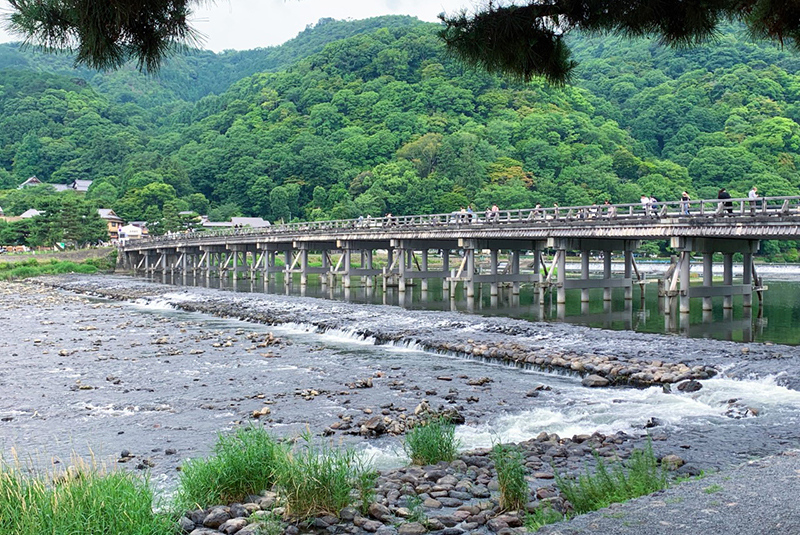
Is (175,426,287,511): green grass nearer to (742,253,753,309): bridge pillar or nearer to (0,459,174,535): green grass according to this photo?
(0,459,174,535): green grass

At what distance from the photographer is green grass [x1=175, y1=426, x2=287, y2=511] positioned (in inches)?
311

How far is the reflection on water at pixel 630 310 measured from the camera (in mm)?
24188

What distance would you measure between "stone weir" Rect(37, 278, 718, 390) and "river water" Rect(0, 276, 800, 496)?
Answer: 20cm

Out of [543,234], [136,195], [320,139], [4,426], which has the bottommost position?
[4,426]

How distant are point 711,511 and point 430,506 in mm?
2916

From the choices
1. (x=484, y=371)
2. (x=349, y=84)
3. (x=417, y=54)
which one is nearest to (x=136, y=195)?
(x=349, y=84)

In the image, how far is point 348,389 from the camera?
15.8 m

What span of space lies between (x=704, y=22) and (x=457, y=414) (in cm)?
763

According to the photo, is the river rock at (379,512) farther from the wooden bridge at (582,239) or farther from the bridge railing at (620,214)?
the wooden bridge at (582,239)

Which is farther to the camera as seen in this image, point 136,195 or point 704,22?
point 136,195

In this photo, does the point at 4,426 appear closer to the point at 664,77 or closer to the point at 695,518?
the point at 695,518

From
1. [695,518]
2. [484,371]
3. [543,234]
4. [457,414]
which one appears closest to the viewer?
[695,518]

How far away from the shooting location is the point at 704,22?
25.3 ft

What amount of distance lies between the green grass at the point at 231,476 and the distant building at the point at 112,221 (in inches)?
4187
